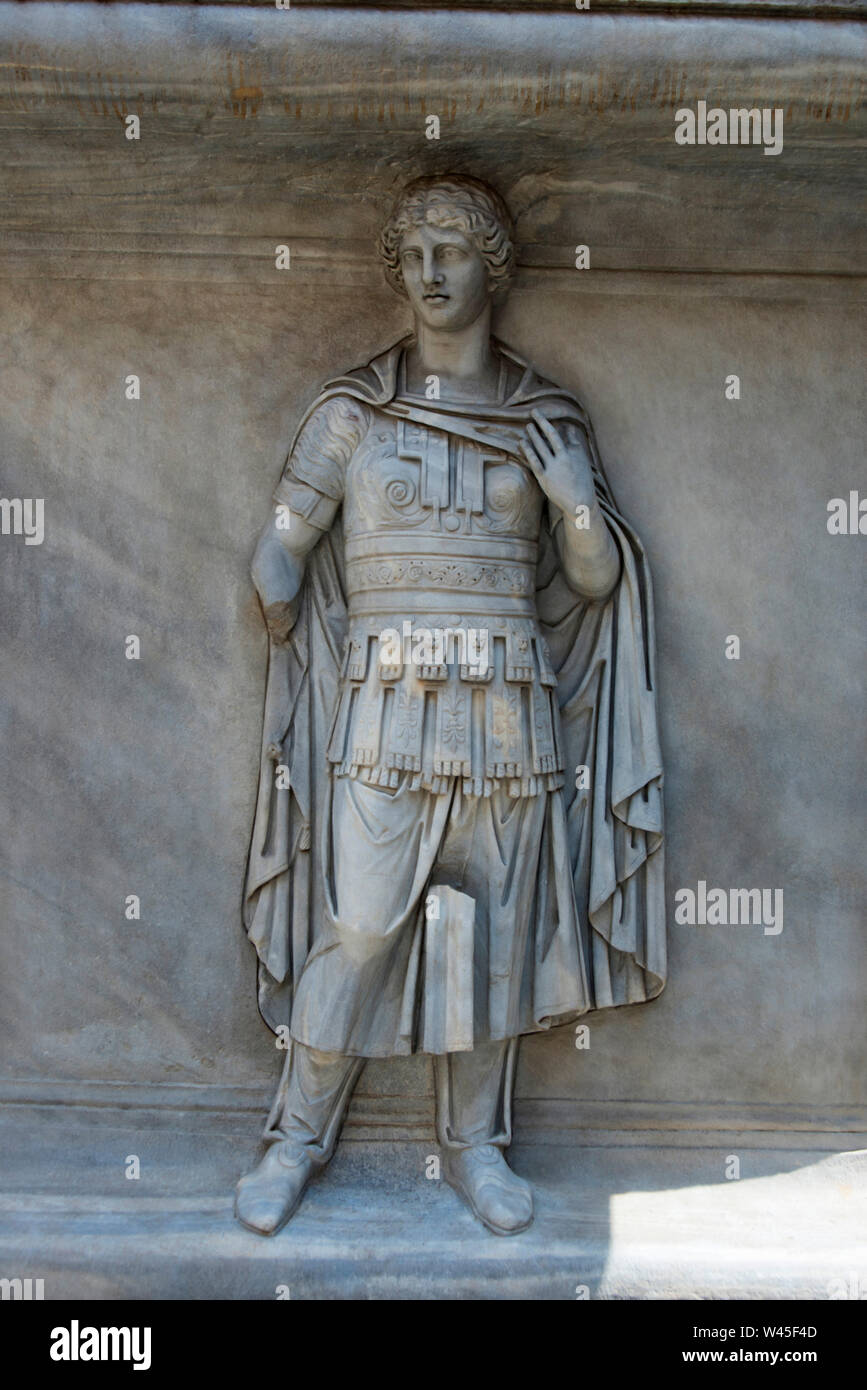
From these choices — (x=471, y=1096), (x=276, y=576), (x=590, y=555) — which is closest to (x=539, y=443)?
(x=590, y=555)

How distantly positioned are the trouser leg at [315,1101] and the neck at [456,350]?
196 centimetres

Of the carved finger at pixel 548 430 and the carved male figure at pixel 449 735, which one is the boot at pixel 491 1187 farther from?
the carved finger at pixel 548 430

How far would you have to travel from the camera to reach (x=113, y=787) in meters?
3.87

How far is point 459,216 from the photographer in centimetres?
351

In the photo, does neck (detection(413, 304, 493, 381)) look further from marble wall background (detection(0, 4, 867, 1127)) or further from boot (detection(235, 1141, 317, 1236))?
boot (detection(235, 1141, 317, 1236))

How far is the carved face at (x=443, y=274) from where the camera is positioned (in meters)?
3.52

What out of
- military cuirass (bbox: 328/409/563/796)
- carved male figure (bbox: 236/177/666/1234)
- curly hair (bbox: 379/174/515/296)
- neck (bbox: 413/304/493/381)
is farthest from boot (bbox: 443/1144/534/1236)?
curly hair (bbox: 379/174/515/296)

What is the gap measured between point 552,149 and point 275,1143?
286 cm

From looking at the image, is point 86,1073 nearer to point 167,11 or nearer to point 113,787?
point 113,787

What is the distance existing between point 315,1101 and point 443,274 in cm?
233

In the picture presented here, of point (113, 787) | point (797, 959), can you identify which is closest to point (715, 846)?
point (797, 959)

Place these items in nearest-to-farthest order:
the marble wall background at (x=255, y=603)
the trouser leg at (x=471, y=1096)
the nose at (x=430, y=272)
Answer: the nose at (x=430, y=272) → the trouser leg at (x=471, y=1096) → the marble wall background at (x=255, y=603)

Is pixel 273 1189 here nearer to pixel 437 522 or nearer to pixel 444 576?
pixel 444 576

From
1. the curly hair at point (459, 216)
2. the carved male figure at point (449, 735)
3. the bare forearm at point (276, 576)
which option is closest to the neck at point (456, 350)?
the carved male figure at point (449, 735)
